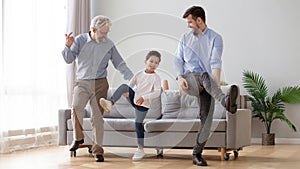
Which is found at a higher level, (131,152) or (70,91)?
(70,91)

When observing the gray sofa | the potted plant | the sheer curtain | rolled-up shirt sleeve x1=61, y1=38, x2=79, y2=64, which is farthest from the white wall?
rolled-up shirt sleeve x1=61, y1=38, x2=79, y2=64

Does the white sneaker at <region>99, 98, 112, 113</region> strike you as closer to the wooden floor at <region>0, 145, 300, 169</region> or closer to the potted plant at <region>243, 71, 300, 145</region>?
the wooden floor at <region>0, 145, 300, 169</region>

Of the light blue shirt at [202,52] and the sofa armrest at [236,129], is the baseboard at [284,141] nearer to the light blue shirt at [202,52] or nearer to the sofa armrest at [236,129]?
the sofa armrest at [236,129]

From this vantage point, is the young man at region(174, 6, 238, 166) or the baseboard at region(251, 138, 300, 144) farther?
the baseboard at region(251, 138, 300, 144)

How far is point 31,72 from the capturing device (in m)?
6.78

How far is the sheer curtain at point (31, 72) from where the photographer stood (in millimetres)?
6266

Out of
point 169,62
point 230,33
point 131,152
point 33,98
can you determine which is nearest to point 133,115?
point 131,152

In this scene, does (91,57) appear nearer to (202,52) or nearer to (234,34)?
(202,52)

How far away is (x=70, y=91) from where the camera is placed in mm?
7539

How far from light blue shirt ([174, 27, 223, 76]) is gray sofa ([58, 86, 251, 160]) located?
694 millimetres

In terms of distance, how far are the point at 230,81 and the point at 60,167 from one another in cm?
393

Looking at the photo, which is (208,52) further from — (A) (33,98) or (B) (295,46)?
(B) (295,46)

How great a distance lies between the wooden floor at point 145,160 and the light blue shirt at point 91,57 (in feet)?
2.61

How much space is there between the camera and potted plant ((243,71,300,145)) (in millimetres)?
7566
